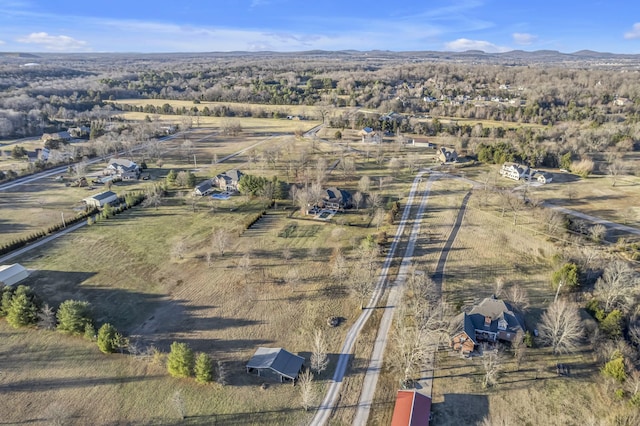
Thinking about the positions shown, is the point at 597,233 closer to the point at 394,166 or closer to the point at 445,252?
the point at 445,252

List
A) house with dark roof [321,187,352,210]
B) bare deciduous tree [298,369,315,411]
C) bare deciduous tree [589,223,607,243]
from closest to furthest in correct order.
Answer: bare deciduous tree [298,369,315,411]
bare deciduous tree [589,223,607,243]
house with dark roof [321,187,352,210]

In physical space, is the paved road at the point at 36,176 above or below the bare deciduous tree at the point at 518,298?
above

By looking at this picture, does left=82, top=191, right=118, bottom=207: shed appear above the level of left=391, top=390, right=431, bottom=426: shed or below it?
above

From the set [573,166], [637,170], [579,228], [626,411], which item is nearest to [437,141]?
[573,166]

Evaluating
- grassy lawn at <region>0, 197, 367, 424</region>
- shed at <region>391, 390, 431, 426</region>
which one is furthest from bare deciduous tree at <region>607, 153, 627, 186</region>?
shed at <region>391, 390, 431, 426</region>

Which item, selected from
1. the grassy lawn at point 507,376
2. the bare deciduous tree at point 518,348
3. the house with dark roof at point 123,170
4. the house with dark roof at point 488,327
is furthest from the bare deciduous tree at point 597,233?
the house with dark roof at point 123,170

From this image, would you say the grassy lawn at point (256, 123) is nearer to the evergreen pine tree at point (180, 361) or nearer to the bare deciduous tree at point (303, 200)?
the bare deciduous tree at point (303, 200)

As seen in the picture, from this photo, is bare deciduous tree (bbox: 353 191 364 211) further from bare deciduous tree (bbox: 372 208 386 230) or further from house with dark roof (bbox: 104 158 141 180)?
house with dark roof (bbox: 104 158 141 180)
